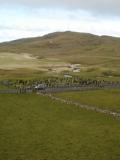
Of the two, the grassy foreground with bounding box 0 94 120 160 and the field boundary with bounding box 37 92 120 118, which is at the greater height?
the field boundary with bounding box 37 92 120 118

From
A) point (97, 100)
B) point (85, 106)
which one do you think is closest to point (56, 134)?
point (85, 106)

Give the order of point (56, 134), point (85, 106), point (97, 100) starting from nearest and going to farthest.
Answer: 1. point (56, 134)
2. point (85, 106)
3. point (97, 100)

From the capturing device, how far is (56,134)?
51.0 m

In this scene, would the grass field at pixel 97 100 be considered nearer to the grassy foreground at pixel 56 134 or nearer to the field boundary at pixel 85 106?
the field boundary at pixel 85 106

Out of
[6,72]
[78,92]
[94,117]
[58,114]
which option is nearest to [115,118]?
[94,117]

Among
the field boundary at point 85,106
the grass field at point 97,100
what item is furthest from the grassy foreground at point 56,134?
the grass field at point 97,100

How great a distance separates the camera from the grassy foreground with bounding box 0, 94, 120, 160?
4209cm

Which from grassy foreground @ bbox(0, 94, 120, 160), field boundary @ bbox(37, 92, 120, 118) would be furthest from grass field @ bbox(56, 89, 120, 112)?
grassy foreground @ bbox(0, 94, 120, 160)

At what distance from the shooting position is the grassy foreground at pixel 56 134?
42094 millimetres

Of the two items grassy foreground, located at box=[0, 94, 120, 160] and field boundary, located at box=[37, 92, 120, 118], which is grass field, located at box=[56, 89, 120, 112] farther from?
grassy foreground, located at box=[0, 94, 120, 160]

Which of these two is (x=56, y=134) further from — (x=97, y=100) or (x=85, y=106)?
(x=97, y=100)

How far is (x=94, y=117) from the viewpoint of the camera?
6306cm

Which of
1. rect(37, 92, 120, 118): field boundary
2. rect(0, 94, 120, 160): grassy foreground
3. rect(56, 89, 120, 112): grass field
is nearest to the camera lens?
rect(0, 94, 120, 160): grassy foreground

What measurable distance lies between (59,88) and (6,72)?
72130 mm
